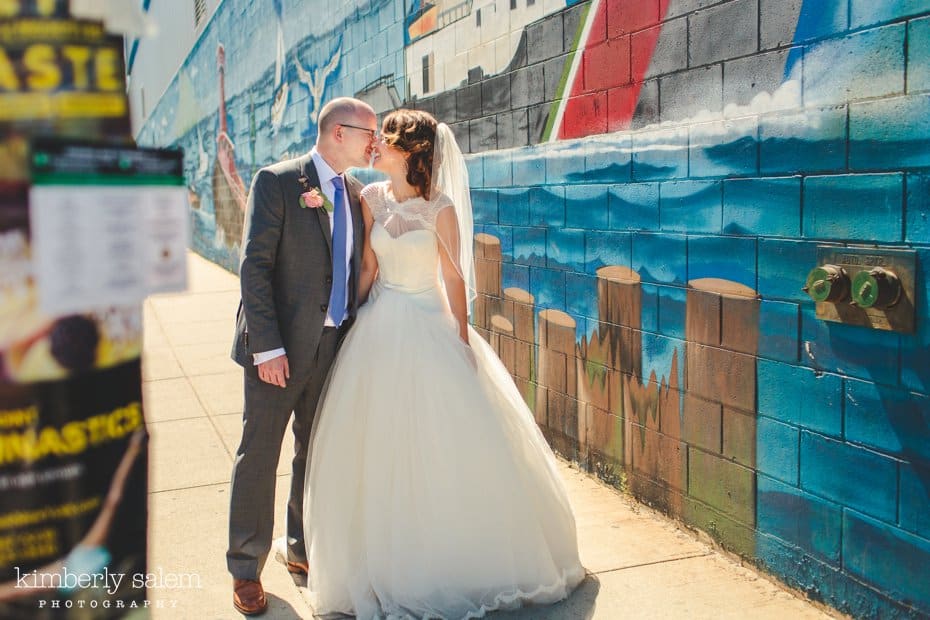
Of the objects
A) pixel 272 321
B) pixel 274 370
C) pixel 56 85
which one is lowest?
pixel 274 370

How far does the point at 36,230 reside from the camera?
167 cm

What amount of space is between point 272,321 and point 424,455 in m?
0.78

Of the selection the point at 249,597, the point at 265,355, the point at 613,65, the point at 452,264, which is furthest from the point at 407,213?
the point at 249,597

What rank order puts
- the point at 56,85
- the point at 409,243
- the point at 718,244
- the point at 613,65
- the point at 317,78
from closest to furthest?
the point at 56,85 → the point at 409,243 → the point at 718,244 → the point at 613,65 → the point at 317,78

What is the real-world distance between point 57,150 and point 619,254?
10.9 ft

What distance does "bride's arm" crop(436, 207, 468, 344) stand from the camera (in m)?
3.74

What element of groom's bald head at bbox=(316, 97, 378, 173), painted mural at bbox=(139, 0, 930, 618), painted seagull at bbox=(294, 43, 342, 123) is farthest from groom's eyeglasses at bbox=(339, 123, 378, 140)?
painted seagull at bbox=(294, 43, 342, 123)

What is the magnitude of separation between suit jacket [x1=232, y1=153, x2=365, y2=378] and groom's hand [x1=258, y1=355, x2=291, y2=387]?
0.05 metres

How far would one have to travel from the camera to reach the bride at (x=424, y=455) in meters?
3.45

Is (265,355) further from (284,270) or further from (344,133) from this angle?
(344,133)

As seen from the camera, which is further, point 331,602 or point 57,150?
point 331,602

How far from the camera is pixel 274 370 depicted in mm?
3506

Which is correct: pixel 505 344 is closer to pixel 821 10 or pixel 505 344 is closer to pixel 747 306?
pixel 747 306

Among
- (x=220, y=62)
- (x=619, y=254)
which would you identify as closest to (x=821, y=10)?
(x=619, y=254)
